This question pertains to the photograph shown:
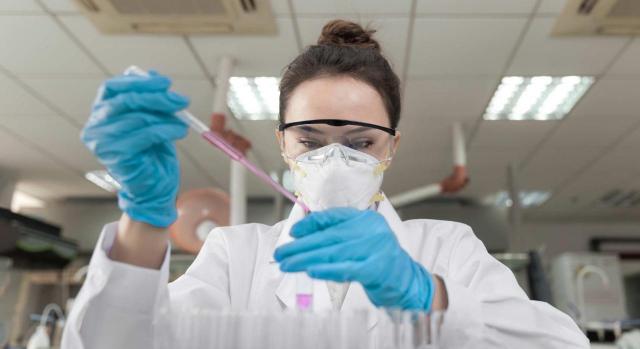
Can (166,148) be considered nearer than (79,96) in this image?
Yes

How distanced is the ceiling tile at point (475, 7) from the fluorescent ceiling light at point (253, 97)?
3.20 ft

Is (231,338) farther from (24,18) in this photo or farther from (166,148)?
(24,18)

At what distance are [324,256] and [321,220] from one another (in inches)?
1.9

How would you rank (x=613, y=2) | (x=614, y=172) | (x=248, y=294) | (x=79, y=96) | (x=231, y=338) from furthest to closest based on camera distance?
(x=614, y=172) → (x=79, y=96) → (x=613, y=2) → (x=248, y=294) → (x=231, y=338)

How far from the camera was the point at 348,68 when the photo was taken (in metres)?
1.02

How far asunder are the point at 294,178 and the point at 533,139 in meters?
3.58

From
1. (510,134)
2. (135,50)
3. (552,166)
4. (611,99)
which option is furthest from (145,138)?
(552,166)

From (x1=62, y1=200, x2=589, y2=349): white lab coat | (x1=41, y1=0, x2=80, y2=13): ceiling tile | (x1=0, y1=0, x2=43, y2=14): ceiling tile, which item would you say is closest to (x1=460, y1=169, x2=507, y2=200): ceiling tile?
(x1=41, y1=0, x2=80, y2=13): ceiling tile

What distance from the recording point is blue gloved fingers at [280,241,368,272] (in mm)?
590

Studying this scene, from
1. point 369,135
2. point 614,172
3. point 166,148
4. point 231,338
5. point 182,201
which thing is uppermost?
point 614,172

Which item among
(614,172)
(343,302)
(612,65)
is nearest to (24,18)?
(343,302)

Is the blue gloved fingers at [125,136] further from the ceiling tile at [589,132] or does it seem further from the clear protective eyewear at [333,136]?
the ceiling tile at [589,132]

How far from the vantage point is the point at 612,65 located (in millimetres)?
2936

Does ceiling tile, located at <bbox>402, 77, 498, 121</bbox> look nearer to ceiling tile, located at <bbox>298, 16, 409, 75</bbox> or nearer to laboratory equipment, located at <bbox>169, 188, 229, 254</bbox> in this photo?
ceiling tile, located at <bbox>298, 16, 409, 75</bbox>
